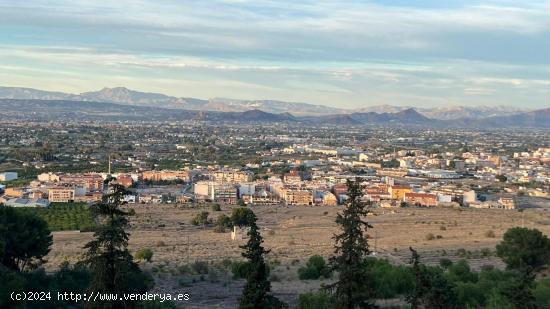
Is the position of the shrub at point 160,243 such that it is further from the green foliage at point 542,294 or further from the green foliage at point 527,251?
the green foliage at point 542,294

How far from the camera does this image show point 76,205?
48.7 metres

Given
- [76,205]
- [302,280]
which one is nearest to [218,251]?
[302,280]

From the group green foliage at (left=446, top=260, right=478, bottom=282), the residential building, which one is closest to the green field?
the residential building

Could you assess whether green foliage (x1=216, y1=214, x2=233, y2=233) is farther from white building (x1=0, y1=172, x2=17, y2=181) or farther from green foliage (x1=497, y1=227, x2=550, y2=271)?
white building (x1=0, y1=172, x2=17, y2=181)

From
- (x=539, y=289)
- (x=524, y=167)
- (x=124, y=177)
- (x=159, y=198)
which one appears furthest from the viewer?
(x=524, y=167)

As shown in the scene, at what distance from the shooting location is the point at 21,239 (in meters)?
20.2

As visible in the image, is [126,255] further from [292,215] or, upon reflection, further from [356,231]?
[292,215]

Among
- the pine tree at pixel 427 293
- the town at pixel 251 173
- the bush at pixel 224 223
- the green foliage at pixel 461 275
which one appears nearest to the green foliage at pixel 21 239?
the pine tree at pixel 427 293

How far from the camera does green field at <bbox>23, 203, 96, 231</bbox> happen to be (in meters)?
36.7

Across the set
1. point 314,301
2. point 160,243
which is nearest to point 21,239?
point 314,301

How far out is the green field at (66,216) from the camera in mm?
36688

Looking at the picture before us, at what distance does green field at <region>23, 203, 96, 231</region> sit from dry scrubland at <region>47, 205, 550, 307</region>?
247 cm

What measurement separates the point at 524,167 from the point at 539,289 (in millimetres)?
73568

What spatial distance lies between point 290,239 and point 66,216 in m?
15.5
